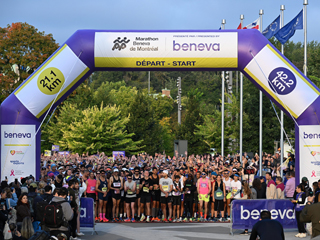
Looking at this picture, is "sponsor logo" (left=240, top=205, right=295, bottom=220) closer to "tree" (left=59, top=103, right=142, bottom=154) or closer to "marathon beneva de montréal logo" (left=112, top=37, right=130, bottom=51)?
"marathon beneva de montréal logo" (left=112, top=37, right=130, bottom=51)

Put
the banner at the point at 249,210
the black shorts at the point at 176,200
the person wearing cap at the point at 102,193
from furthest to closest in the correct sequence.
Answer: the black shorts at the point at 176,200 < the person wearing cap at the point at 102,193 < the banner at the point at 249,210

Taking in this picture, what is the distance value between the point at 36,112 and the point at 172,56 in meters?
4.38

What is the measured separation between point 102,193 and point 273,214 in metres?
5.60

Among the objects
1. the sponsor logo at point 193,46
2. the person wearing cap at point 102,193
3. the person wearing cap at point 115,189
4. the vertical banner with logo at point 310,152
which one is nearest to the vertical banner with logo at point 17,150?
the person wearing cap at point 102,193

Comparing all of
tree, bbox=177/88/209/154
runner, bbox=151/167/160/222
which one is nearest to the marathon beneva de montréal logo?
runner, bbox=151/167/160/222

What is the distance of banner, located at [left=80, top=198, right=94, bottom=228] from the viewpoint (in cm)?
1367

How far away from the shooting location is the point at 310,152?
14.5 meters

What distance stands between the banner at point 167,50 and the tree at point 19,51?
21448 millimetres

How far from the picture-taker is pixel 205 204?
54.4 ft

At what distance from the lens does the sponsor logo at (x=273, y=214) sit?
1361 cm

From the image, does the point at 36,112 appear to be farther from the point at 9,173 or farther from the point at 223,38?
the point at 223,38

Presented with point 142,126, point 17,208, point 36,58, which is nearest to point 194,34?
point 17,208

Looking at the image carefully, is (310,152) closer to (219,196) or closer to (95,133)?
(219,196)

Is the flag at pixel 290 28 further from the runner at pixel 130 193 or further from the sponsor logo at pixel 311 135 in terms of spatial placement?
the runner at pixel 130 193
